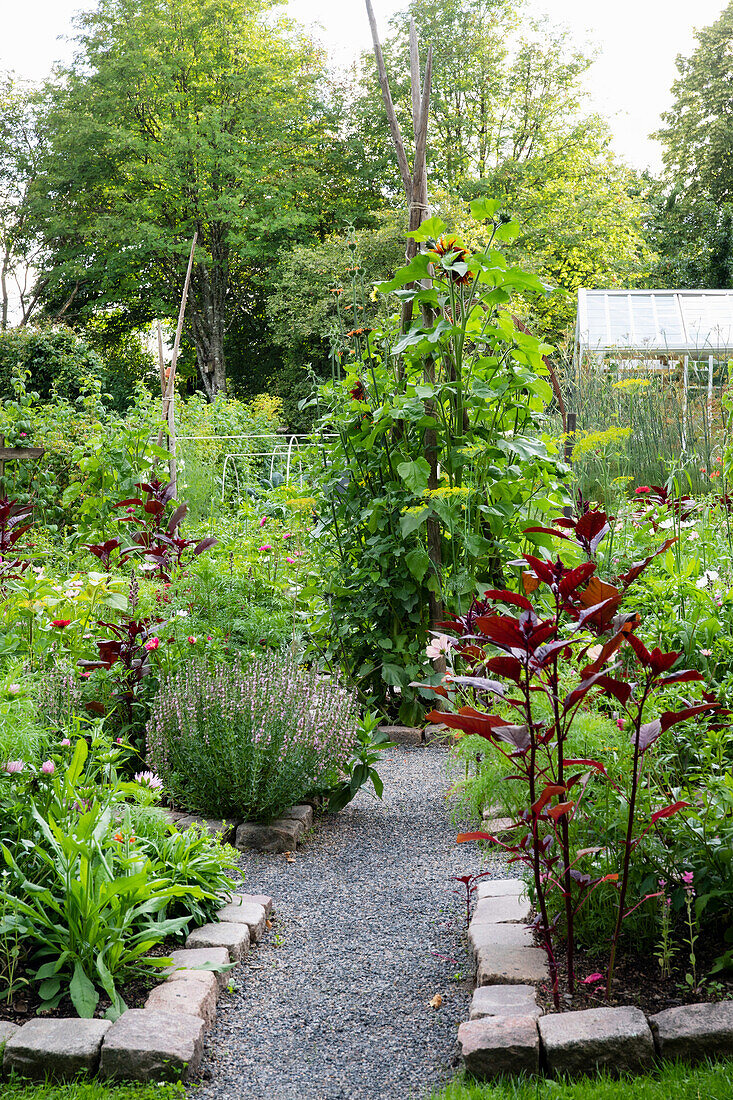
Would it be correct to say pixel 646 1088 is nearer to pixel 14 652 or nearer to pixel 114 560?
pixel 14 652

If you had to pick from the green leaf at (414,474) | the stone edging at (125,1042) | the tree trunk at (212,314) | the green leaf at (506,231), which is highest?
the tree trunk at (212,314)

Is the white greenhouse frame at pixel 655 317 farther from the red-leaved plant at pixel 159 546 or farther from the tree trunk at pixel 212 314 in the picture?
the tree trunk at pixel 212 314

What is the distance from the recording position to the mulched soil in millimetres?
1670

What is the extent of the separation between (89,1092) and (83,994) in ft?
0.76

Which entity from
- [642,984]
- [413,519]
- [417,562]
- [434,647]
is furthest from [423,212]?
[642,984]

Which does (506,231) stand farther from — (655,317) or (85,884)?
(655,317)

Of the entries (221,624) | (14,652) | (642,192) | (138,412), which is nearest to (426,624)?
(221,624)

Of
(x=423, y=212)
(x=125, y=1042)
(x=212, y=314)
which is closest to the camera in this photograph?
(x=125, y=1042)

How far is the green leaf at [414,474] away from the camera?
147 inches

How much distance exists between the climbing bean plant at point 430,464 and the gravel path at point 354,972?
3.51ft

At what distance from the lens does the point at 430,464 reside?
3930 millimetres

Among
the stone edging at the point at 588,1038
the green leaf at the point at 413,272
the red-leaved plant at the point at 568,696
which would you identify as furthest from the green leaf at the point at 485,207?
the stone edging at the point at 588,1038

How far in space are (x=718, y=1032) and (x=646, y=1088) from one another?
170 mm

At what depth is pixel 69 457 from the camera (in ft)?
25.8
